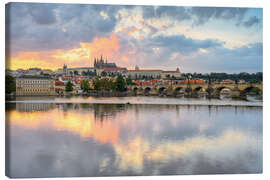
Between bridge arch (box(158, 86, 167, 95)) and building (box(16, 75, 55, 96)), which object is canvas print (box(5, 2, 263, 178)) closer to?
building (box(16, 75, 55, 96))

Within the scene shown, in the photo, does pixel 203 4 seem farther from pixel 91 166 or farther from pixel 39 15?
pixel 91 166

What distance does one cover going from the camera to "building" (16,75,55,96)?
5.73 meters

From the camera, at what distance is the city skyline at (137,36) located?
15.6ft

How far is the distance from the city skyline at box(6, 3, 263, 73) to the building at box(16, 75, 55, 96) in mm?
374

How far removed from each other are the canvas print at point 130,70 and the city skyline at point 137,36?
0.06 ft

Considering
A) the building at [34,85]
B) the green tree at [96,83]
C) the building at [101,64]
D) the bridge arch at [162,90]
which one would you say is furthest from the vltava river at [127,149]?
the bridge arch at [162,90]

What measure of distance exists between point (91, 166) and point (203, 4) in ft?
10.2

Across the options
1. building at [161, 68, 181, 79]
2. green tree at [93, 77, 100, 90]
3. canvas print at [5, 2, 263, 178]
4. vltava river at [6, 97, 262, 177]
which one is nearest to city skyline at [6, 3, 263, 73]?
canvas print at [5, 2, 263, 178]

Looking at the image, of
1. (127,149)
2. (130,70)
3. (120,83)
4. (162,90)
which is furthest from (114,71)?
(162,90)

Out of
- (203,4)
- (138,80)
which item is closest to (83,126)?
(138,80)

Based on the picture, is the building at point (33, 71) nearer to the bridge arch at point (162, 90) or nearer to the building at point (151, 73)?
the building at point (151, 73)

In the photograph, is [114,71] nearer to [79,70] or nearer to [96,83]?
[79,70]

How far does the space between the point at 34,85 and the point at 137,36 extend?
9.98 ft

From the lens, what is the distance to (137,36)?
5.48 meters
